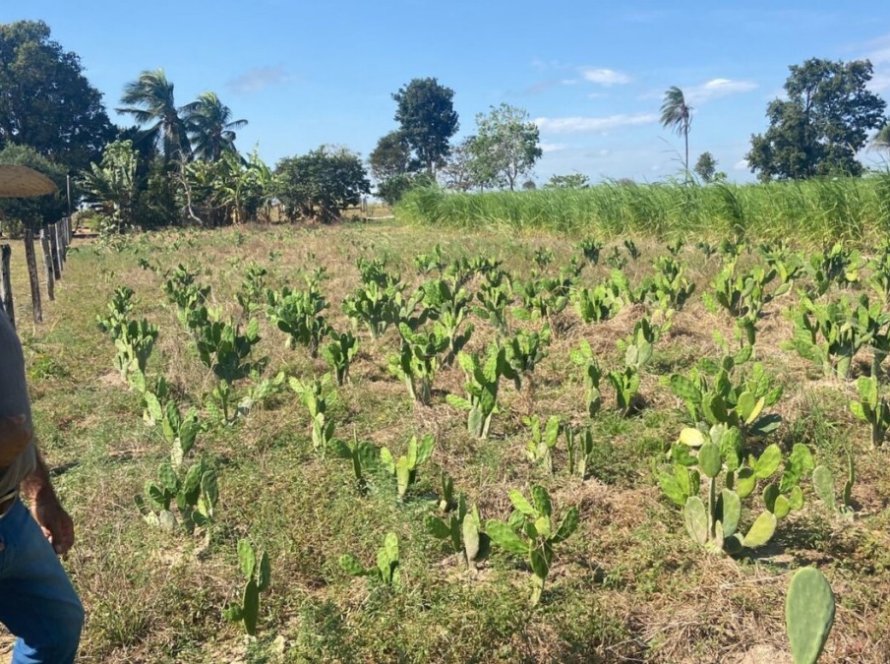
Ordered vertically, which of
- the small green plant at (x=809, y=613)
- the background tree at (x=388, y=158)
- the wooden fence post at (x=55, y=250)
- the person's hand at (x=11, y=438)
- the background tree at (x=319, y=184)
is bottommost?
the small green plant at (x=809, y=613)

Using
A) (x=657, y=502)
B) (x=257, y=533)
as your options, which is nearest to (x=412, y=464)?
(x=257, y=533)

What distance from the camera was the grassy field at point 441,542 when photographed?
98.6 inches

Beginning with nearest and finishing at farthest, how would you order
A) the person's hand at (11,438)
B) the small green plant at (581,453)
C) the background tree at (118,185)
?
the person's hand at (11,438), the small green plant at (581,453), the background tree at (118,185)

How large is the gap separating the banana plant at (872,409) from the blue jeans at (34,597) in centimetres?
348

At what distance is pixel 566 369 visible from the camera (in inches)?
220

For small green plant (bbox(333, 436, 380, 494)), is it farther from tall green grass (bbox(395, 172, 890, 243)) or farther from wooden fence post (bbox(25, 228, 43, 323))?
tall green grass (bbox(395, 172, 890, 243))

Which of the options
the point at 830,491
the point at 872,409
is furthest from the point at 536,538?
the point at 872,409

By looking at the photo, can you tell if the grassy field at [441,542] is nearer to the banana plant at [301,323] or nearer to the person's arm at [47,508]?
the banana plant at [301,323]

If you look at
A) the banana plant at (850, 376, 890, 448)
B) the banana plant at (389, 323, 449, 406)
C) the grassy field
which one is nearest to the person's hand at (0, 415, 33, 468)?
the grassy field

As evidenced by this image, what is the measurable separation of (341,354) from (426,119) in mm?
57107

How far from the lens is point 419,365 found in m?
4.88

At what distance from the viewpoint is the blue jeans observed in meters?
1.83

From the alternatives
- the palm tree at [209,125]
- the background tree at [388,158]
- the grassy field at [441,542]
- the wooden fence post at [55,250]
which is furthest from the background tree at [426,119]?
the grassy field at [441,542]

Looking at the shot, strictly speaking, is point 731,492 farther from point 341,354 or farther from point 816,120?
point 816,120
